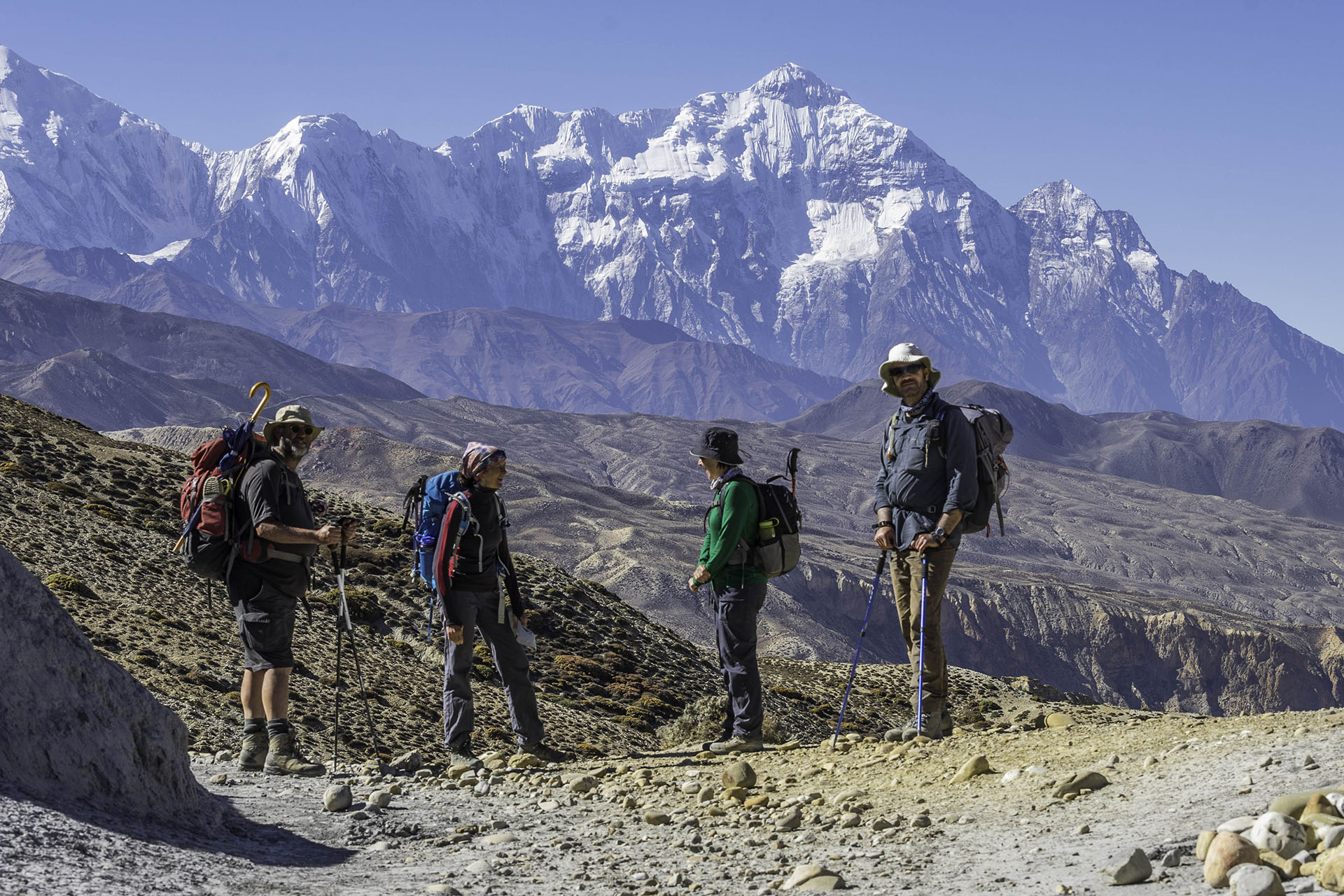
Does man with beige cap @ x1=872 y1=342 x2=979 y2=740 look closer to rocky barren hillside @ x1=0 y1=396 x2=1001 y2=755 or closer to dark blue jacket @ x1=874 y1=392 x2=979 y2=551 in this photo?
dark blue jacket @ x1=874 y1=392 x2=979 y2=551

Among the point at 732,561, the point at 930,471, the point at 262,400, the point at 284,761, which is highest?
the point at 262,400

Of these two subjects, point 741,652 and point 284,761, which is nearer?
point 284,761

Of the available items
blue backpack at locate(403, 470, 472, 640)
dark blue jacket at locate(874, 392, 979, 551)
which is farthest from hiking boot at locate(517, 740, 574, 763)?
dark blue jacket at locate(874, 392, 979, 551)

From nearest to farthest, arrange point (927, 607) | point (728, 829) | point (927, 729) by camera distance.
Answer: point (728, 829) < point (927, 607) < point (927, 729)

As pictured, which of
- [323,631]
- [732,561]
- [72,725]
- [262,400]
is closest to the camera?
[72,725]

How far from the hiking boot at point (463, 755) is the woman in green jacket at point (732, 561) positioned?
1.80m

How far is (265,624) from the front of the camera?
8.41 metres

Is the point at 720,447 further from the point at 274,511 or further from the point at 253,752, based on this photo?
the point at 253,752

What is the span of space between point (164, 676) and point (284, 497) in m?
5.97

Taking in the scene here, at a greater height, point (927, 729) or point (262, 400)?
point (262, 400)

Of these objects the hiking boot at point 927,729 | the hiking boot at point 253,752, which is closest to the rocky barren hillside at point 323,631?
the hiking boot at point 253,752

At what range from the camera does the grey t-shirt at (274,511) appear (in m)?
8.20

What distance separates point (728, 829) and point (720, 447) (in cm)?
301

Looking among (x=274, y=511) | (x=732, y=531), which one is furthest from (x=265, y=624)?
(x=732, y=531)
